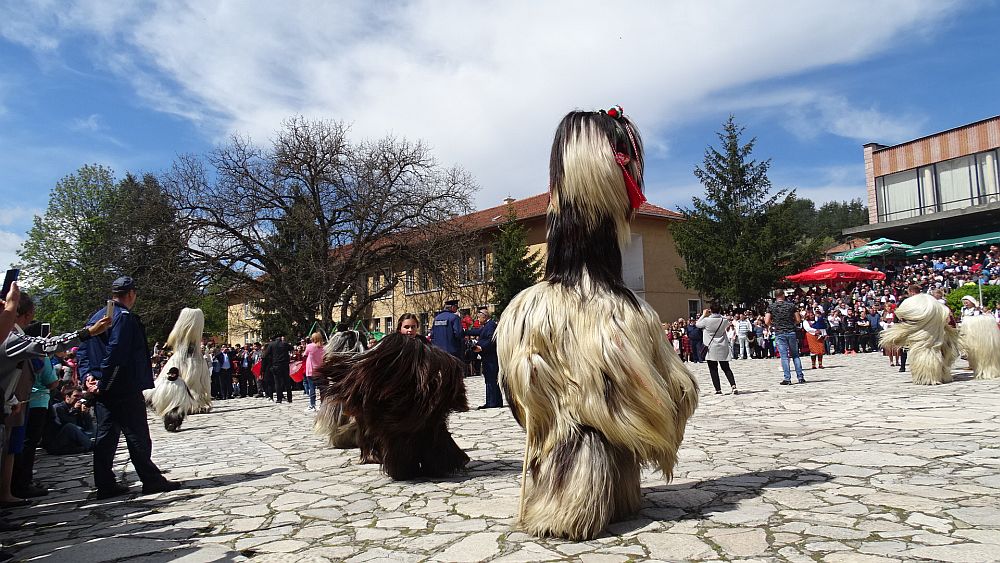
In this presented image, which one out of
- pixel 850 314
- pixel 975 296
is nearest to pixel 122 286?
pixel 975 296

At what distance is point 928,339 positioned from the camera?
12305mm

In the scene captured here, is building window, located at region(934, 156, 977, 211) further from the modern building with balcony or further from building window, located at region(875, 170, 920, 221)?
building window, located at region(875, 170, 920, 221)

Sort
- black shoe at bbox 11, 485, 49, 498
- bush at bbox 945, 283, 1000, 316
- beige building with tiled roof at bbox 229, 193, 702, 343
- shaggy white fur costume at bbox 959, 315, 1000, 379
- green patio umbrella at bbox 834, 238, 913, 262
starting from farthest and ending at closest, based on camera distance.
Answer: beige building with tiled roof at bbox 229, 193, 702, 343 < green patio umbrella at bbox 834, 238, 913, 262 < bush at bbox 945, 283, 1000, 316 < shaggy white fur costume at bbox 959, 315, 1000, 379 < black shoe at bbox 11, 485, 49, 498

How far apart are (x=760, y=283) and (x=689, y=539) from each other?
32.0 metres

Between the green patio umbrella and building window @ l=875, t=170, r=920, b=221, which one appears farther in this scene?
building window @ l=875, t=170, r=920, b=221

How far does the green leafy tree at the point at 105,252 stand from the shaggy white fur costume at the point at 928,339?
2676 centimetres

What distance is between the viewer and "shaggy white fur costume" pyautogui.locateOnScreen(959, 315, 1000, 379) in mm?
12656

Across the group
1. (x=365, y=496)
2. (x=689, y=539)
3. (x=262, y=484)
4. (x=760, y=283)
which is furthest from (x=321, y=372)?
(x=760, y=283)

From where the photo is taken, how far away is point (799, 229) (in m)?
35.2

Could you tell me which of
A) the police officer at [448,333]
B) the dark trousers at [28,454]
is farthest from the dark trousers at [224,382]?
the dark trousers at [28,454]

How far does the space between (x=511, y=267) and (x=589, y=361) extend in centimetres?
3024

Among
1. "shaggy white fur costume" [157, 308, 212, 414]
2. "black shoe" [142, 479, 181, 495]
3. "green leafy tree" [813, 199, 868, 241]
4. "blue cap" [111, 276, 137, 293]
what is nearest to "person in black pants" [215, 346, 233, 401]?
"shaggy white fur costume" [157, 308, 212, 414]

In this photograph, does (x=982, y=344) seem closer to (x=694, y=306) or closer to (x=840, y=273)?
(x=840, y=273)

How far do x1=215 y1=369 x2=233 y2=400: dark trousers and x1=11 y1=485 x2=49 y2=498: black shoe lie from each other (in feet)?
54.7
